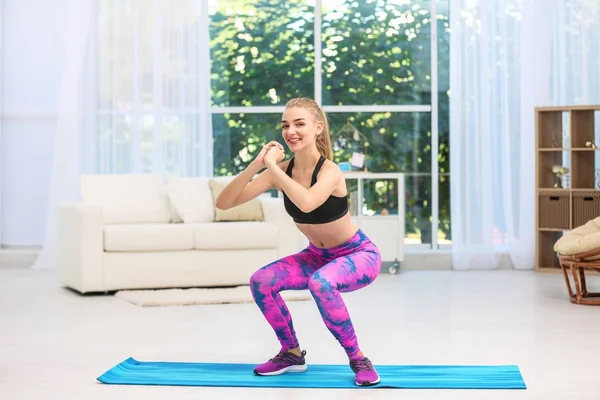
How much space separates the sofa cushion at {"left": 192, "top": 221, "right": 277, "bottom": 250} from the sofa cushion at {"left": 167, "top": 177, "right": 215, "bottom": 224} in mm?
229

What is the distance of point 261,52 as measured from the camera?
8.52m

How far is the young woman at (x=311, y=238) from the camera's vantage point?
353 centimetres

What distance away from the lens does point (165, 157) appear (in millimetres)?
8242

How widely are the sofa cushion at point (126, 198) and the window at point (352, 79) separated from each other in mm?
1524

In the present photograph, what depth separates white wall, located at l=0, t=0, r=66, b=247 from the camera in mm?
8531

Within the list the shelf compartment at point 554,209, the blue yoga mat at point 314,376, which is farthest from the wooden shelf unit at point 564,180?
the blue yoga mat at point 314,376

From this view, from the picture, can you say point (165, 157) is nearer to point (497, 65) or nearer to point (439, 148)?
point (439, 148)

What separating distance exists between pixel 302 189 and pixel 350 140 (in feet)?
16.3

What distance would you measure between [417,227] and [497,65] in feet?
4.95

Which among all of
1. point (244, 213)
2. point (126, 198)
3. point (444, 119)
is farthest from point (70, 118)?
point (444, 119)

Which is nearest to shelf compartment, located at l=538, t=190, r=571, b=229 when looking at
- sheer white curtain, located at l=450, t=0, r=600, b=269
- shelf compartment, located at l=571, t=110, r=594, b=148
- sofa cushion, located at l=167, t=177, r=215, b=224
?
sheer white curtain, located at l=450, t=0, r=600, b=269

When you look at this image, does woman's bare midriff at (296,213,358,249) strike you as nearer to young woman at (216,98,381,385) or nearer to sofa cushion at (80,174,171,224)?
young woman at (216,98,381,385)

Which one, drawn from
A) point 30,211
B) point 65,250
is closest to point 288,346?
point 65,250

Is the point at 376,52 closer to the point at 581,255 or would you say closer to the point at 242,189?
the point at 581,255
